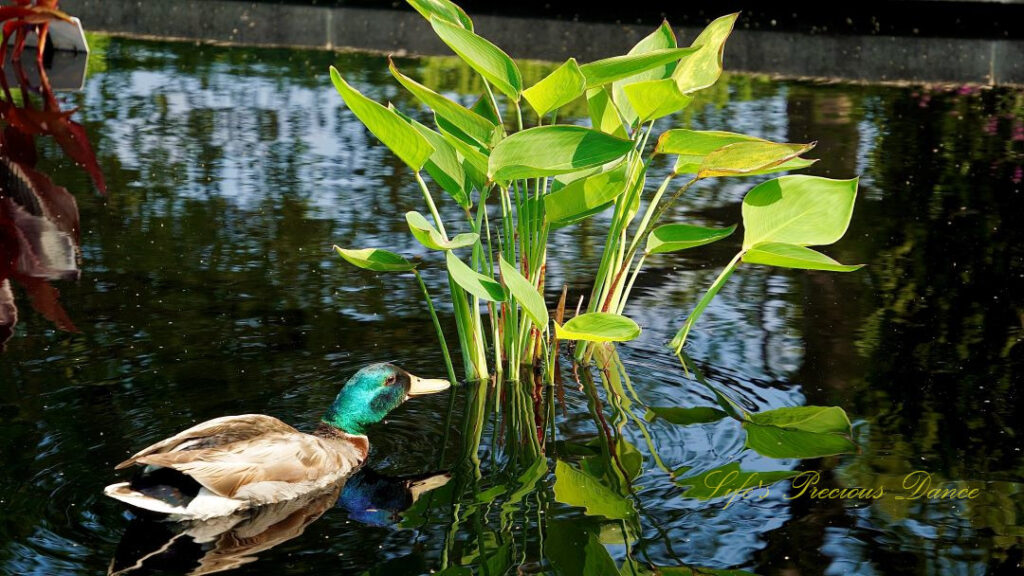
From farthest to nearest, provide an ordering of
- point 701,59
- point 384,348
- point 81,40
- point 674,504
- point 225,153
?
point 81,40
point 225,153
point 384,348
point 701,59
point 674,504

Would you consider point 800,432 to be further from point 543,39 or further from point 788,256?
point 543,39

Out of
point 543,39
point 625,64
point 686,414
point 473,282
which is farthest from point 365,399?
point 543,39

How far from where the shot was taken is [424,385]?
4.12 metres

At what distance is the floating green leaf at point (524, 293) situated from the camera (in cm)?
388

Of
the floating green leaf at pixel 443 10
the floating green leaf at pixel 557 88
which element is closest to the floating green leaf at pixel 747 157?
the floating green leaf at pixel 557 88

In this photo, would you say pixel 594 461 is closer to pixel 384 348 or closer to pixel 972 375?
pixel 384 348

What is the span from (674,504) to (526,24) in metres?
9.89

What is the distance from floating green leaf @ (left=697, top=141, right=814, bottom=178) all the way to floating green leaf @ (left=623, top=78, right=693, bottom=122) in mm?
209

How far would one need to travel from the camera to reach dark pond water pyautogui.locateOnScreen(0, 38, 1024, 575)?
3.32m

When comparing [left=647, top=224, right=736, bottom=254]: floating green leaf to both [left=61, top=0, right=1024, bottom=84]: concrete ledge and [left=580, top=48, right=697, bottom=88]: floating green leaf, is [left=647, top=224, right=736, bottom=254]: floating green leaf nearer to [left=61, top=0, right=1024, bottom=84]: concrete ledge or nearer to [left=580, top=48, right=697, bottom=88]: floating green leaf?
[left=580, top=48, right=697, bottom=88]: floating green leaf

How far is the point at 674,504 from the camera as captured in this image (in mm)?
3518

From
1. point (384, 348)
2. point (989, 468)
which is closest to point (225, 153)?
point (384, 348)

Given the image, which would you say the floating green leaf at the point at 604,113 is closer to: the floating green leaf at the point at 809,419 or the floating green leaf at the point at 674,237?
the floating green leaf at the point at 674,237

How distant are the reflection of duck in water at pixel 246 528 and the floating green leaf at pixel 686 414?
84cm
